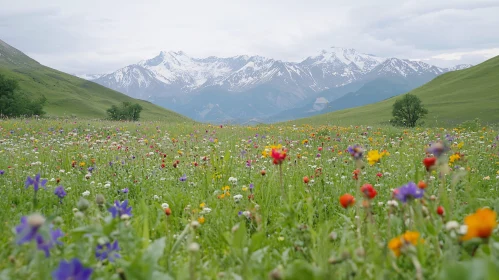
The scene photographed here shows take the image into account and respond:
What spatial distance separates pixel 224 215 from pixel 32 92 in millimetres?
100317

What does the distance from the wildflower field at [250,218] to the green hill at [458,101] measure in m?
41.3

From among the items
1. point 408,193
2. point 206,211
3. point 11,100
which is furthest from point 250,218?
point 11,100

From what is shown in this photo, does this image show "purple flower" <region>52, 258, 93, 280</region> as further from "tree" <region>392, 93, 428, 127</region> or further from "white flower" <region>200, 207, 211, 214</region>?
"tree" <region>392, 93, 428, 127</region>

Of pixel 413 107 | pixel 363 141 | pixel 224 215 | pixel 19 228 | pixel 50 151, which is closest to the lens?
pixel 19 228

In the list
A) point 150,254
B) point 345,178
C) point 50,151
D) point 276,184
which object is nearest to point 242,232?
point 150,254

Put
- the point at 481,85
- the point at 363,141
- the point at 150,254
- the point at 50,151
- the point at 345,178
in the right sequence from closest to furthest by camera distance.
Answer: the point at 150,254 < the point at 345,178 < the point at 50,151 < the point at 363,141 < the point at 481,85

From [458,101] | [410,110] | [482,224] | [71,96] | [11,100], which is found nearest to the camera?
[482,224]

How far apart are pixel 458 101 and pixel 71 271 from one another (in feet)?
255

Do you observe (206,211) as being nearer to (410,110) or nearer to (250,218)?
(250,218)

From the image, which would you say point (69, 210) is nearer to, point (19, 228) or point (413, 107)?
point (19, 228)

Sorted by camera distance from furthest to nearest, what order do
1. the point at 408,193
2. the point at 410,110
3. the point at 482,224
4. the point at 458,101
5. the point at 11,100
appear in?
the point at 458,101, the point at 11,100, the point at 410,110, the point at 408,193, the point at 482,224

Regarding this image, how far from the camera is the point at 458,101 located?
6706 centimetres

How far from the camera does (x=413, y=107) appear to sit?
115 ft

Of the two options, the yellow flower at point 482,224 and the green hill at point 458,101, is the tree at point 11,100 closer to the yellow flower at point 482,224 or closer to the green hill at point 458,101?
the green hill at point 458,101
